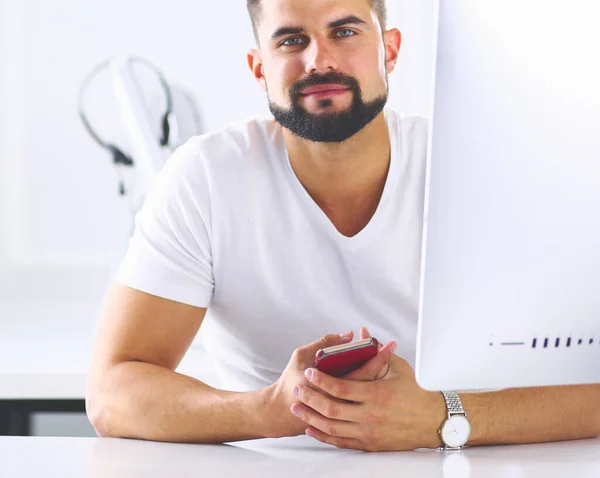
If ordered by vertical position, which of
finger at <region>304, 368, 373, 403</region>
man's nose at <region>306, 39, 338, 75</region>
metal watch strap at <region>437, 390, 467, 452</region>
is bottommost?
metal watch strap at <region>437, 390, 467, 452</region>

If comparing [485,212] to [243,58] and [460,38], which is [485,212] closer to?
[460,38]

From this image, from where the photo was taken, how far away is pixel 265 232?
148 centimetres

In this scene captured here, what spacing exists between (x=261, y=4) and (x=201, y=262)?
47cm

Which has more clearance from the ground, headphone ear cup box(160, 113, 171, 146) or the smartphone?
headphone ear cup box(160, 113, 171, 146)

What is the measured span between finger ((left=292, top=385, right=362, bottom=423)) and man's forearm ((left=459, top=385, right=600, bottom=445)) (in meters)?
0.15

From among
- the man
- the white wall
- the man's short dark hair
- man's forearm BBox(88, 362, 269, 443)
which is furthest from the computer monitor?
the white wall

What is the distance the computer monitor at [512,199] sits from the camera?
71 cm

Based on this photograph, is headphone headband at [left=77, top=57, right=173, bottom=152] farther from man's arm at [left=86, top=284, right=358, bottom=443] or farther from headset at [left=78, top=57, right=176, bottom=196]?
man's arm at [left=86, top=284, right=358, bottom=443]

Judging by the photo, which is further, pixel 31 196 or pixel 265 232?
pixel 31 196

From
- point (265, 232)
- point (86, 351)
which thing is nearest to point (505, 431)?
point (265, 232)

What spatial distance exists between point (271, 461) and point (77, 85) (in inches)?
80.1

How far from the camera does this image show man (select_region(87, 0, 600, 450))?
4.54 feet

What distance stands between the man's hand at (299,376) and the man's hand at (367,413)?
16 millimetres

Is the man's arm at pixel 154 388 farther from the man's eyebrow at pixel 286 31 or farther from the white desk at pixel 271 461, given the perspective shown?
the man's eyebrow at pixel 286 31
